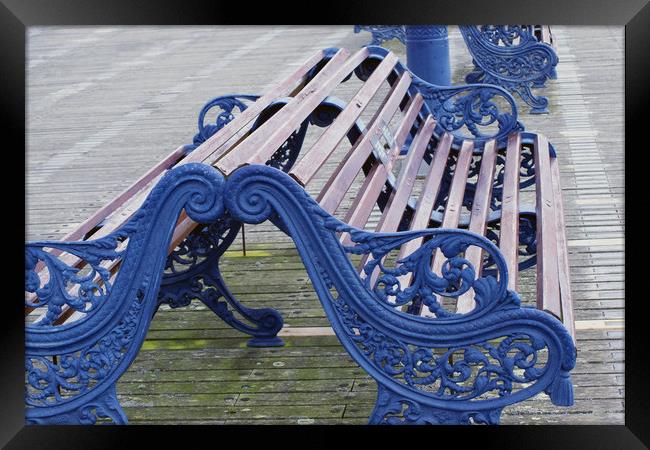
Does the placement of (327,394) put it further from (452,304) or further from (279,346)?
(452,304)

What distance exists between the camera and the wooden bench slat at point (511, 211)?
462 cm

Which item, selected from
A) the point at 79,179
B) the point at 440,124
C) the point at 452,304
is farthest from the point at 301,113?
the point at 79,179

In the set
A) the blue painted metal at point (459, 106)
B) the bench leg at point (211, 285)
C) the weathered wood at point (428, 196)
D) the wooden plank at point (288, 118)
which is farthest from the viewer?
the blue painted metal at point (459, 106)

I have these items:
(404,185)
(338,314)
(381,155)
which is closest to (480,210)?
(404,185)

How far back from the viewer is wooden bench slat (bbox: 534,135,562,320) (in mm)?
4094

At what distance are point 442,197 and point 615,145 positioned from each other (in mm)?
3049

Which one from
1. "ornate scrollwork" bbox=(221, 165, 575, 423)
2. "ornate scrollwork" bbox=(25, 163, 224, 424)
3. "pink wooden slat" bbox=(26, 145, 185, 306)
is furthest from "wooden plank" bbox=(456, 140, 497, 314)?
"pink wooden slat" bbox=(26, 145, 185, 306)

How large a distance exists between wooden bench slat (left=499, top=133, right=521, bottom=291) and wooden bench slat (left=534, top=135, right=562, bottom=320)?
0.09 metres

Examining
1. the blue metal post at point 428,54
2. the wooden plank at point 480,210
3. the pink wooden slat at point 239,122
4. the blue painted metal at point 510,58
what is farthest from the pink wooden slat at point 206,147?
the blue painted metal at point 510,58

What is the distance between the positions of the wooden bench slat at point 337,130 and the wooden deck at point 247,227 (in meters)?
1.01

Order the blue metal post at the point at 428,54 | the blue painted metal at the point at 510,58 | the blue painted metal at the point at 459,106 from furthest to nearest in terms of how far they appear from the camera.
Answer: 1. the blue painted metal at the point at 510,58
2. the blue metal post at the point at 428,54
3. the blue painted metal at the point at 459,106

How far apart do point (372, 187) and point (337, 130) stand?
32 centimetres

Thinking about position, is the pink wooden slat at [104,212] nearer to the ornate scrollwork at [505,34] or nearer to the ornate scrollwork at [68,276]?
the ornate scrollwork at [68,276]

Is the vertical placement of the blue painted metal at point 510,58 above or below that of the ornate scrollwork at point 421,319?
below
